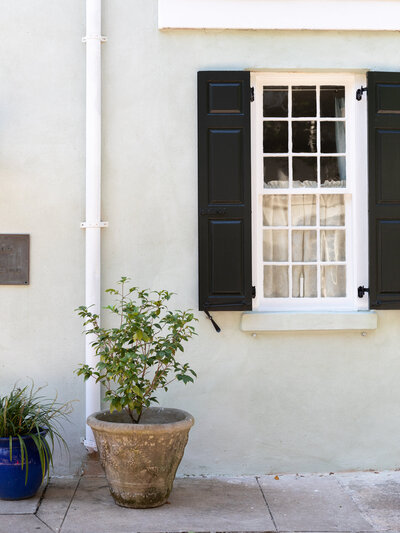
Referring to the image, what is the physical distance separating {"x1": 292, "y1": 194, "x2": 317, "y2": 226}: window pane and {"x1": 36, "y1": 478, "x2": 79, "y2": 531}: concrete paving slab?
287cm

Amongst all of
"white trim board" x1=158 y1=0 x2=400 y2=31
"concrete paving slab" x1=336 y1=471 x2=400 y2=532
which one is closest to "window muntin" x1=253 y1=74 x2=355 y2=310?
"white trim board" x1=158 y1=0 x2=400 y2=31

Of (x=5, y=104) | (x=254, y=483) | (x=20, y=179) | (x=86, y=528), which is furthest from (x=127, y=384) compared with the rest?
(x=5, y=104)

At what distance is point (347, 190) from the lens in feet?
20.4

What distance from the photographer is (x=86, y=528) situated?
191 inches

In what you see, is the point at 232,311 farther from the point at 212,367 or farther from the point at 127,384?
the point at 127,384

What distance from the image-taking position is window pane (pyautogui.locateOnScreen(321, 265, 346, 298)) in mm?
6266

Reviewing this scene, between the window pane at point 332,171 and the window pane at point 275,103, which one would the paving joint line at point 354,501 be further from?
the window pane at point 275,103

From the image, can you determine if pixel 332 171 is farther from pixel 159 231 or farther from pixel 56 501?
pixel 56 501

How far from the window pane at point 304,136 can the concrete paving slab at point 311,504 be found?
9.13ft

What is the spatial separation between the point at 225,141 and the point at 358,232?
1.37m

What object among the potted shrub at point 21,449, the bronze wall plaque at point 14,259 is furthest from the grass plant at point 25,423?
the bronze wall plaque at point 14,259

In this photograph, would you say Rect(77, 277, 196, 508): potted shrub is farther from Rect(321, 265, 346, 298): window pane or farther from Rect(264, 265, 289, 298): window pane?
Rect(321, 265, 346, 298): window pane

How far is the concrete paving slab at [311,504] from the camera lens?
494 centimetres

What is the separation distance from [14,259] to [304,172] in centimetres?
257
